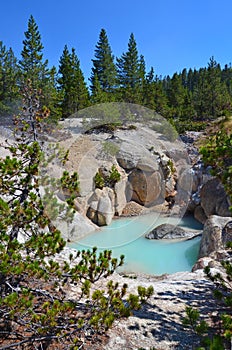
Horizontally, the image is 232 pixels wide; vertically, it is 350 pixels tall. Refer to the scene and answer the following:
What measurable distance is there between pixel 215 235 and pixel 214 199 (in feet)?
15.2

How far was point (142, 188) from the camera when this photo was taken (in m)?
15.3

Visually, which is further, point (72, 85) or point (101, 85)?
point (101, 85)

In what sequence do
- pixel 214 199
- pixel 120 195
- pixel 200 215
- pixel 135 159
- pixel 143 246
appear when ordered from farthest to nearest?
pixel 135 159, pixel 120 195, pixel 200 215, pixel 214 199, pixel 143 246

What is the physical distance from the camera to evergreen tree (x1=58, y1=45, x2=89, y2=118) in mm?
18719

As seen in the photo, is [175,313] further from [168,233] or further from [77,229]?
[168,233]

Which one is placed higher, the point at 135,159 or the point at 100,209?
the point at 135,159

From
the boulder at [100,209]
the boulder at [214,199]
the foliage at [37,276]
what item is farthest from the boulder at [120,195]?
the foliage at [37,276]

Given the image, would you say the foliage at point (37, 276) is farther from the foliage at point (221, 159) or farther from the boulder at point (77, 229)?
the boulder at point (77, 229)

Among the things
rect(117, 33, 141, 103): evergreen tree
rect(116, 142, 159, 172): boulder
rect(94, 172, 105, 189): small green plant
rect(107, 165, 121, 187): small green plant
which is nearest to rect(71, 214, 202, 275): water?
rect(94, 172, 105, 189): small green plant

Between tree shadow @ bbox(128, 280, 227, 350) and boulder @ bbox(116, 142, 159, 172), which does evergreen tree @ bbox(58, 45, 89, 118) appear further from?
tree shadow @ bbox(128, 280, 227, 350)

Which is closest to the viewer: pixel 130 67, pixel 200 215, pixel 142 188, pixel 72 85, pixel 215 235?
pixel 215 235

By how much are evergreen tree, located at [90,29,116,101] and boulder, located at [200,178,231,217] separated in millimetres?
17155

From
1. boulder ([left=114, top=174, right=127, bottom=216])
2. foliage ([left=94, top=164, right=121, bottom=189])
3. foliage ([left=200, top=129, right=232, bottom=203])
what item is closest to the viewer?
foliage ([left=200, top=129, right=232, bottom=203])

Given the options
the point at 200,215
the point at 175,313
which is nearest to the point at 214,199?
the point at 200,215
